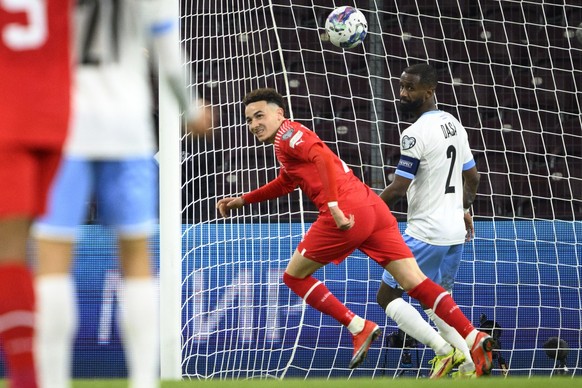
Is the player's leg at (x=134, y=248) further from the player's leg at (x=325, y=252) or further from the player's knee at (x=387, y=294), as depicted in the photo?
the player's knee at (x=387, y=294)

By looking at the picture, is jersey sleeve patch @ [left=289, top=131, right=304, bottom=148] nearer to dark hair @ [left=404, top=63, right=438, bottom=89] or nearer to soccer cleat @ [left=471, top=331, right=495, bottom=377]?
dark hair @ [left=404, top=63, right=438, bottom=89]

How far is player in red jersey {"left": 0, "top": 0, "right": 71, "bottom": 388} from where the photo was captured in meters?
2.38

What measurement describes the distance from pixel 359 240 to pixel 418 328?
0.55m

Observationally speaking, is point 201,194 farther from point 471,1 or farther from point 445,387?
point 445,387

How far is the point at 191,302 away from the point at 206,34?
6.15 feet

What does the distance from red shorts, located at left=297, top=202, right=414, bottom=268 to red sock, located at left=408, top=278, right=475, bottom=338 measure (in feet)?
0.65

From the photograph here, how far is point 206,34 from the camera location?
7562 millimetres

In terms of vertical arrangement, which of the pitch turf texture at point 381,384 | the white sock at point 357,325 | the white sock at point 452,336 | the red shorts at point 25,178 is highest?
the red shorts at point 25,178

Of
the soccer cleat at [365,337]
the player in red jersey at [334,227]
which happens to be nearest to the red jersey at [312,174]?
the player in red jersey at [334,227]

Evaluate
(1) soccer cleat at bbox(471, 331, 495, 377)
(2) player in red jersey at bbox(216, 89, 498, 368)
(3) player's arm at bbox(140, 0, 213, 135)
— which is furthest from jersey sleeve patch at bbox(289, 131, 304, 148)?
(3) player's arm at bbox(140, 0, 213, 135)

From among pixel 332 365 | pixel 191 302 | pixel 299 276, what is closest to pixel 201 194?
pixel 191 302

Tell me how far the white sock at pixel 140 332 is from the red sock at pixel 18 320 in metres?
0.26

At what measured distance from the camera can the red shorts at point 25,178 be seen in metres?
2.36

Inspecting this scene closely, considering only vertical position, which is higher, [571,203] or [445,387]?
[571,203]
